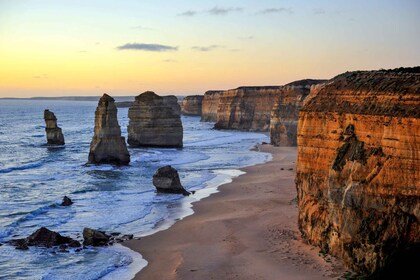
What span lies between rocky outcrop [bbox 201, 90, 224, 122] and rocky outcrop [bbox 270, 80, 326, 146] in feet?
211

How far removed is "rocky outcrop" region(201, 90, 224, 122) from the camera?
13712 cm

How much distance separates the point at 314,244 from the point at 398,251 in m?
4.68

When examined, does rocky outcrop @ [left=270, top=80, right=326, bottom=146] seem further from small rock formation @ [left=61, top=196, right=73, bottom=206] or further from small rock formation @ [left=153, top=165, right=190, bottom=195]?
small rock formation @ [left=61, top=196, right=73, bottom=206]

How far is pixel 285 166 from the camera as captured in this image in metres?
47.1

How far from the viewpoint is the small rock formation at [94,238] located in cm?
2278

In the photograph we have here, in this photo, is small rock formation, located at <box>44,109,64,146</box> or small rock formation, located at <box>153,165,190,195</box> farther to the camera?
small rock formation, located at <box>44,109,64,146</box>

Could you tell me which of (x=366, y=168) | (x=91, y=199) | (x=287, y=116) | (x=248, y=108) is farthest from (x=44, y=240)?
(x=248, y=108)

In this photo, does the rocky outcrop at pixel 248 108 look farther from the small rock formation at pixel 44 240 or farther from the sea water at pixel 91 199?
the small rock formation at pixel 44 240

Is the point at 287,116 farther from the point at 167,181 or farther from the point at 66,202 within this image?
the point at 66,202

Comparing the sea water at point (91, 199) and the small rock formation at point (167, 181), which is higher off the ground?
the small rock formation at point (167, 181)

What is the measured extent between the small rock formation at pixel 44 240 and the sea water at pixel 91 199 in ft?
1.61

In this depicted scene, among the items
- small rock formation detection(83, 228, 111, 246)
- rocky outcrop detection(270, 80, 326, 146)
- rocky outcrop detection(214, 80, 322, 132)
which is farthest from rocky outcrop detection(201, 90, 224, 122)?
small rock formation detection(83, 228, 111, 246)

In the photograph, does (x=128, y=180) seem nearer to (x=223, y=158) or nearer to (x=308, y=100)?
(x=223, y=158)

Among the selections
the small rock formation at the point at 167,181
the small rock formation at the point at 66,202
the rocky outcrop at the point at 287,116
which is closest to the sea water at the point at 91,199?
the small rock formation at the point at 66,202
